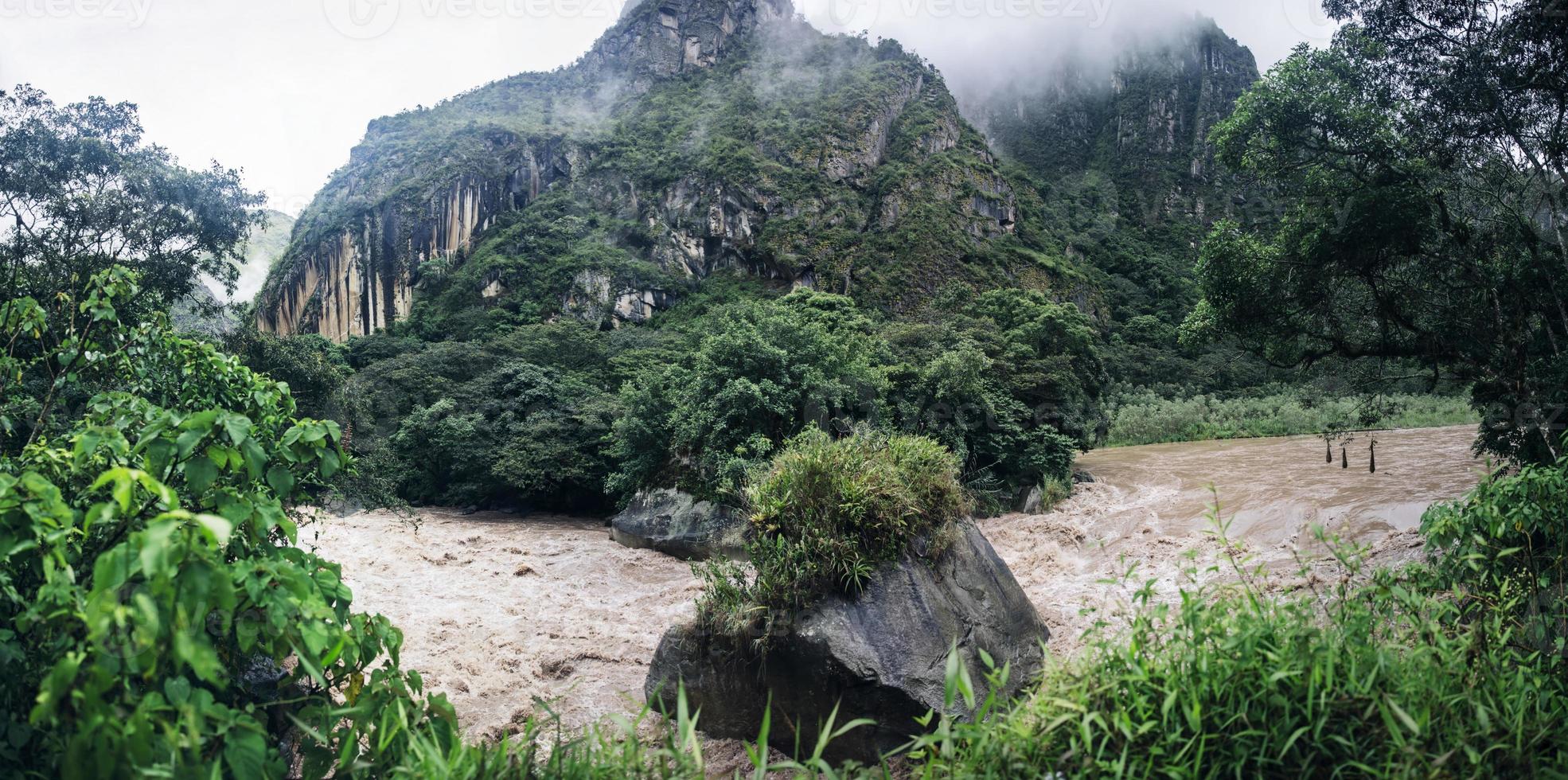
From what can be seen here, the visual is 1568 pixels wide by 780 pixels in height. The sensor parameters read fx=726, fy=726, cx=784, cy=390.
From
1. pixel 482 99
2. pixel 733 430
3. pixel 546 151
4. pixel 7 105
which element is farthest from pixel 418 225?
pixel 733 430

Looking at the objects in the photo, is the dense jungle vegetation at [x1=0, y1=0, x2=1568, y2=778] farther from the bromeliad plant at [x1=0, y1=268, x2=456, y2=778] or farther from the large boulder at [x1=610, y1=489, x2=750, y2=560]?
the large boulder at [x1=610, y1=489, x2=750, y2=560]

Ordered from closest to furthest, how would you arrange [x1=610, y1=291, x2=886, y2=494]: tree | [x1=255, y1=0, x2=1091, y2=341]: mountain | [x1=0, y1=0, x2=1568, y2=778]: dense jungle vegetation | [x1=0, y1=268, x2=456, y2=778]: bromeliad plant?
[x1=0, y1=268, x2=456, y2=778]: bromeliad plant → [x1=0, y1=0, x2=1568, y2=778]: dense jungle vegetation → [x1=610, y1=291, x2=886, y2=494]: tree → [x1=255, y1=0, x2=1091, y2=341]: mountain

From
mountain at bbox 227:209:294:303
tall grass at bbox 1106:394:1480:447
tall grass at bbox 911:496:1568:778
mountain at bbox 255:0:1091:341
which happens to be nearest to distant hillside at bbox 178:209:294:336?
mountain at bbox 227:209:294:303

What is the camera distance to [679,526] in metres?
12.5

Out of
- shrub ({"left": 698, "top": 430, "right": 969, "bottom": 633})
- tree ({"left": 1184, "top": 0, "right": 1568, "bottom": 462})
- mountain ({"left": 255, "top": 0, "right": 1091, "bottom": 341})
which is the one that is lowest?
shrub ({"left": 698, "top": 430, "right": 969, "bottom": 633})

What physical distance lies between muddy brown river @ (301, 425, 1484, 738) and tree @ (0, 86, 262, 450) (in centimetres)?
588

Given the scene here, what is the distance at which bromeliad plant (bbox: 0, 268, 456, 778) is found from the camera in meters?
1.54

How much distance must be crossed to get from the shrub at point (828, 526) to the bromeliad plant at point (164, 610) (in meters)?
2.82

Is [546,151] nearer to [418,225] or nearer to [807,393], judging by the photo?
[418,225]

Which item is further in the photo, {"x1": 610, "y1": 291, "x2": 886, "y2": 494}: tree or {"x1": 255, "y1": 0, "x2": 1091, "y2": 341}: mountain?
{"x1": 255, "y1": 0, "x2": 1091, "y2": 341}: mountain

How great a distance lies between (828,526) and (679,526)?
7.54 m

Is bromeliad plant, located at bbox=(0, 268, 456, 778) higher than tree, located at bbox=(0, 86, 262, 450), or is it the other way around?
tree, located at bbox=(0, 86, 262, 450)

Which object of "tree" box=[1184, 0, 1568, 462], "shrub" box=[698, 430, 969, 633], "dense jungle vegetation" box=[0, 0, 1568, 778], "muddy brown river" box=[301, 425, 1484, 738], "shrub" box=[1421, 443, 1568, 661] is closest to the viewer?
"dense jungle vegetation" box=[0, 0, 1568, 778]

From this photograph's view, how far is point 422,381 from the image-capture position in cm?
2356
